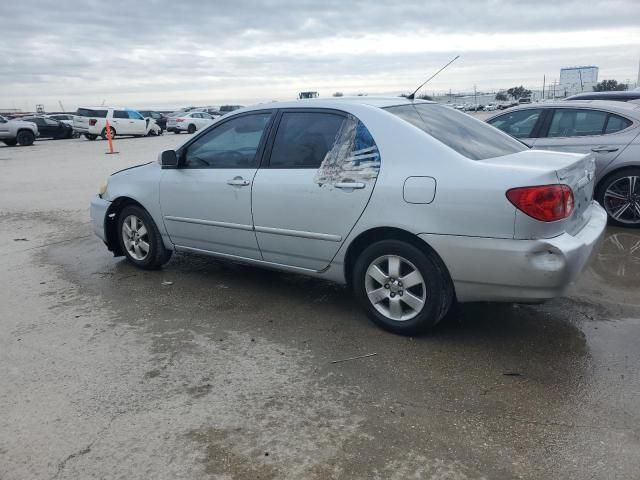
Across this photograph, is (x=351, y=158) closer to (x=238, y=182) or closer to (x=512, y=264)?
(x=238, y=182)

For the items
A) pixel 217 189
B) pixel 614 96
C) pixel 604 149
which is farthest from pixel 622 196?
pixel 614 96

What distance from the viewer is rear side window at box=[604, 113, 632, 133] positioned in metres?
6.89

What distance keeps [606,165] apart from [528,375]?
4478 mm

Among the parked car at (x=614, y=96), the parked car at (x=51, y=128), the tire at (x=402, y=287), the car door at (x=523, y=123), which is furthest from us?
the parked car at (x=51, y=128)

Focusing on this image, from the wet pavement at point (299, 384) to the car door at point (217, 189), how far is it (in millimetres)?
491

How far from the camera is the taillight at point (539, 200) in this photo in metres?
3.38

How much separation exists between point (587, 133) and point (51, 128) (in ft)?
99.6

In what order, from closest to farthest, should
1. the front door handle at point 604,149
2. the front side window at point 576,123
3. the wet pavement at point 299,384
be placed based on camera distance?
1. the wet pavement at point 299,384
2. the front door handle at point 604,149
3. the front side window at point 576,123

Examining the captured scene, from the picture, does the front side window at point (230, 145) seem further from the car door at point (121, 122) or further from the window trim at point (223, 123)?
the car door at point (121, 122)

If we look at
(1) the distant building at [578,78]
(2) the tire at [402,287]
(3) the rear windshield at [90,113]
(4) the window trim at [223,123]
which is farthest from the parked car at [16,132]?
(1) the distant building at [578,78]

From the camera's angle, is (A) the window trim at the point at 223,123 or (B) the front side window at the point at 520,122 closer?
(A) the window trim at the point at 223,123

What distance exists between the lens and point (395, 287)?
3.92 m

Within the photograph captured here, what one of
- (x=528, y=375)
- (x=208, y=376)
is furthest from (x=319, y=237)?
(x=528, y=375)

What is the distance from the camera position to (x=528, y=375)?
342cm
